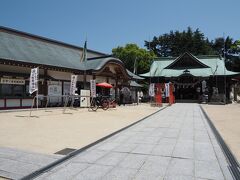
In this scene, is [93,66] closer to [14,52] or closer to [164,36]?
[14,52]

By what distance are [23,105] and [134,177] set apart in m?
14.1

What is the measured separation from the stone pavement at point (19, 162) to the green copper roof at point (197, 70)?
2838cm

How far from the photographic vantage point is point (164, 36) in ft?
184

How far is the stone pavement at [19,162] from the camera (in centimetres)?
387

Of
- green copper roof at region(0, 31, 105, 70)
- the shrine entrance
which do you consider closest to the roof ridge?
green copper roof at region(0, 31, 105, 70)

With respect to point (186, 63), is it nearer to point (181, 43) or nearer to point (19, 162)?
point (181, 43)

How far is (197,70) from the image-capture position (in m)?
32.7

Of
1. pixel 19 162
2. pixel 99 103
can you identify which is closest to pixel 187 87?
pixel 99 103

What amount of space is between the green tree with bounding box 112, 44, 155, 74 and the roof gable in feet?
22.5

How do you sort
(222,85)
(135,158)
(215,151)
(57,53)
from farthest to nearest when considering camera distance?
(222,85) < (57,53) < (215,151) < (135,158)

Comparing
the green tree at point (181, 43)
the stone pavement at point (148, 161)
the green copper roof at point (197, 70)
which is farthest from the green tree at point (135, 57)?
the stone pavement at point (148, 161)

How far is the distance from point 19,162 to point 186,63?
3210 centimetres

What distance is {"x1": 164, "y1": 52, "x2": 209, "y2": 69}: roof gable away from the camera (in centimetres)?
3331

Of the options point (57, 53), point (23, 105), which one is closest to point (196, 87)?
point (57, 53)
